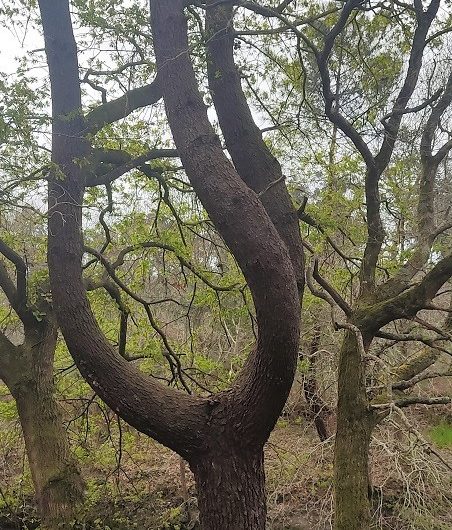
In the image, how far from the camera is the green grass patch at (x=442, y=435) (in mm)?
9468

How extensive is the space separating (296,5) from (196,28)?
847mm

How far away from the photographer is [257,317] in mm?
2693

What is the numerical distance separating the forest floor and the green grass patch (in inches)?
9.1

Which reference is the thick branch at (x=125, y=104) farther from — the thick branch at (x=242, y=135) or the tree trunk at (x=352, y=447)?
the tree trunk at (x=352, y=447)

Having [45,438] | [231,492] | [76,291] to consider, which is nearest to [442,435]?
[45,438]

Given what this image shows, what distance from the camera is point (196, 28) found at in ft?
13.1

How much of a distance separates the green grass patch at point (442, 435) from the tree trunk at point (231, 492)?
7.55 m

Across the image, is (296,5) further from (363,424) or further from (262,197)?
(363,424)

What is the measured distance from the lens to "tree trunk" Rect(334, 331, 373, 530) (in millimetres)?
4445

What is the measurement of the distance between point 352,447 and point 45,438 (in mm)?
2896

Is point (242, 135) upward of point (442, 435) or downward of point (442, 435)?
upward

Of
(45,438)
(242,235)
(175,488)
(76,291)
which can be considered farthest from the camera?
(175,488)

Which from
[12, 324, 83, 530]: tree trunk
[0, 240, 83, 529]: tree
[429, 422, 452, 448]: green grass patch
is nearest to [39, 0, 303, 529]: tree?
[0, 240, 83, 529]: tree

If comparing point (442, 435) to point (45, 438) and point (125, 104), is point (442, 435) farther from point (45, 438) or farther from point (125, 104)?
point (125, 104)
